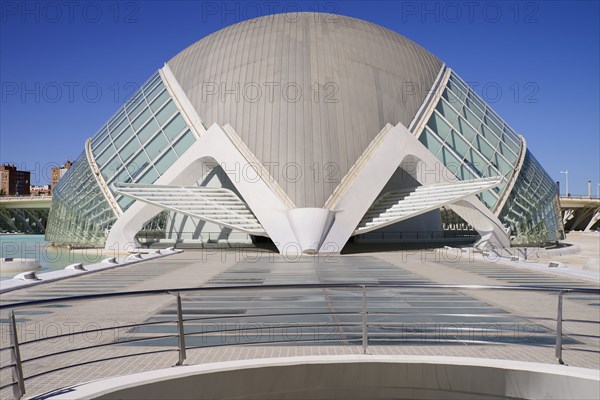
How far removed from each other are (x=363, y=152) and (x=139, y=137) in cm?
1365

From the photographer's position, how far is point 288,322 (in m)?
9.20

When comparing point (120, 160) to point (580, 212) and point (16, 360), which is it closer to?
point (16, 360)

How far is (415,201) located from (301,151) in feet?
20.8

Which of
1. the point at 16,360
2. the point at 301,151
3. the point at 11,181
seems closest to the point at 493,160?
the point at 301,151

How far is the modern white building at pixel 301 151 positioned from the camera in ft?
91.8

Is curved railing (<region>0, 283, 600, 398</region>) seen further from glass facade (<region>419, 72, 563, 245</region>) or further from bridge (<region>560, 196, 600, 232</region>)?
bridge (<region>560, 196, 600, 232</region>)

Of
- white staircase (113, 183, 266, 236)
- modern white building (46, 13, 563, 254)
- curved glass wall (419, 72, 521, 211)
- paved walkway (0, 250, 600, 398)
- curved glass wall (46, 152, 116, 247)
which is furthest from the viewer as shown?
curved glass wall (419, 72, 521, 211)

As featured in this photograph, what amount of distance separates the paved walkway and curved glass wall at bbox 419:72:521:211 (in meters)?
15.9

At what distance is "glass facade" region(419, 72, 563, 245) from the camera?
3228cm

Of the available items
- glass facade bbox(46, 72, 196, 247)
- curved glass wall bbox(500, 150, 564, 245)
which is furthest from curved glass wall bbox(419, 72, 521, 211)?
glass facade bbox(46, 72, 196, 247)

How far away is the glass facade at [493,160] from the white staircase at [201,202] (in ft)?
38.6

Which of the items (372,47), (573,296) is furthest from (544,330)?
(372,47)

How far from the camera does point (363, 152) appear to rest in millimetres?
30141

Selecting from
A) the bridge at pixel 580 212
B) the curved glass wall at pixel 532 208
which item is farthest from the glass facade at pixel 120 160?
the bridge at pixel 580 212
